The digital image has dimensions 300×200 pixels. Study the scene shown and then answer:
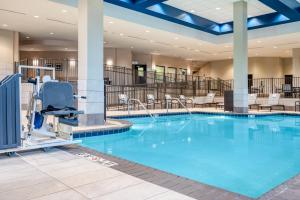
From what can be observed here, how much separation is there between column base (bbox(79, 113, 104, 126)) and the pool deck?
321cm

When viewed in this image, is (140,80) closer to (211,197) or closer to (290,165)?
(290,165)

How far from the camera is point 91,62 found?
656 centimetres

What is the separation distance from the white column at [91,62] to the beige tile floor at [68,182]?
131 inches

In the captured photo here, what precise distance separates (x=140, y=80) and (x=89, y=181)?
51.8 feet

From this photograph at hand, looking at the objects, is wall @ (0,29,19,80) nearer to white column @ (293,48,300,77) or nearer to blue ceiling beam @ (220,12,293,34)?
blue ceiling beam @ (220,12,293,34)

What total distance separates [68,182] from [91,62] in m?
4.48

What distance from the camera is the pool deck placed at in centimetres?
213

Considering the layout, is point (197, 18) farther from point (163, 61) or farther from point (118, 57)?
point (163, 61)

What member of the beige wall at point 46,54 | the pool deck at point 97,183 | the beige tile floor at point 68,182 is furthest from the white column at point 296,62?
the beige tile floor at point 68,182

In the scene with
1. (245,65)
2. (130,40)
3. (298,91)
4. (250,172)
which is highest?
(130,40)

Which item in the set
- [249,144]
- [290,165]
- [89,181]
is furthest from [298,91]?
[89,181]

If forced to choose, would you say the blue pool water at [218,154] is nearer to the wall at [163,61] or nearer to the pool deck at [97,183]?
the pool deck at [97,183]

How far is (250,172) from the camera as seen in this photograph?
132 inches

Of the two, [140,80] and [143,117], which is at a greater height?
[140,80]
